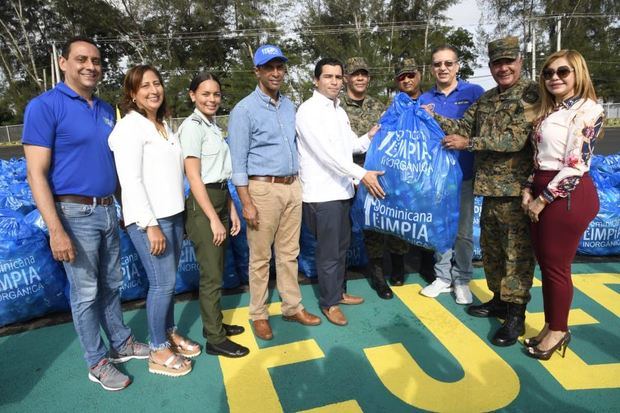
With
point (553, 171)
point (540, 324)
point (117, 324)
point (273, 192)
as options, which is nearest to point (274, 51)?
point (273, 192)

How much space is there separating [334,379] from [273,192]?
1.14m

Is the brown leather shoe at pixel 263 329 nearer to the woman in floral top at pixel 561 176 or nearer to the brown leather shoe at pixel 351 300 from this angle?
the brown leather shoe at pixel 351 300

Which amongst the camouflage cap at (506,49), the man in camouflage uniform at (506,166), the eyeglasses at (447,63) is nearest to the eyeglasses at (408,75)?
the eyeglasses at (447,63)

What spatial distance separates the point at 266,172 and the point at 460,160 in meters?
1.38

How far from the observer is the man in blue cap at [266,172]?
2.46m

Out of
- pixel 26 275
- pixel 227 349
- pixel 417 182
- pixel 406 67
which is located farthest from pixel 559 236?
pixel 26 275

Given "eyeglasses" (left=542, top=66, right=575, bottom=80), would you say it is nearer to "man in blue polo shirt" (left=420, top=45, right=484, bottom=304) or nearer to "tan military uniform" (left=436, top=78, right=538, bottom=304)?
"tan military uniform" (left=436, top=78, right=538, bottom=304)

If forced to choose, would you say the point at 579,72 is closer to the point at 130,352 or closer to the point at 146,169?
the point at 146,169

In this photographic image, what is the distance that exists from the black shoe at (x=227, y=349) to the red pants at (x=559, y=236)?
5.94 feet

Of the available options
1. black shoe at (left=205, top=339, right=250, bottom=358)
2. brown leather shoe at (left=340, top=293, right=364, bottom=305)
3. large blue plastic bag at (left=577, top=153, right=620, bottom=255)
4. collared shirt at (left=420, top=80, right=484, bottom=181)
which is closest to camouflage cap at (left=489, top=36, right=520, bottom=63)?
collared shirt at (left=420, top=80, right=484, bottom=181)

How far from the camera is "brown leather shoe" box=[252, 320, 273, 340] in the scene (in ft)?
8.87

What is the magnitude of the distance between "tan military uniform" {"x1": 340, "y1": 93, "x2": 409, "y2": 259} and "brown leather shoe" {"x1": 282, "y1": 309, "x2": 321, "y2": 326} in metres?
0.78

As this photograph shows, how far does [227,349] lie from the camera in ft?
8.26

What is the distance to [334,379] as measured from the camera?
2.27 m
